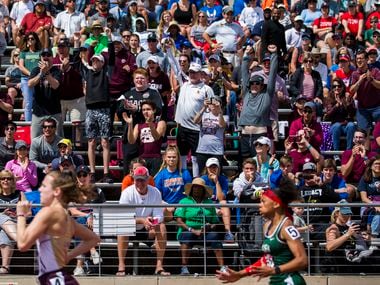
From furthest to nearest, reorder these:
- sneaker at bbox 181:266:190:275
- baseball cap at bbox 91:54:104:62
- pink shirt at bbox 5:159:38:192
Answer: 1. baseball cap at bbox 91:54:104:62
2. pink shirt at bbox 5:159:38:192
3. sneaker at bbox 181:266:190:275

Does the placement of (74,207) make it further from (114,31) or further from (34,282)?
(114,31)

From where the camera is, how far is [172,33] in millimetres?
22516

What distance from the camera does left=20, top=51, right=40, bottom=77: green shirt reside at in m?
21.2

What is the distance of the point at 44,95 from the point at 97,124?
94 centimetres

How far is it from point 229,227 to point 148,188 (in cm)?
121

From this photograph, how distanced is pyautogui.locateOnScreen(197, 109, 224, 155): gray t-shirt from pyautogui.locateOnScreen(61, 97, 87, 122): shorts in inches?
89.7

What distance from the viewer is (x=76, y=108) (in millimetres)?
19969

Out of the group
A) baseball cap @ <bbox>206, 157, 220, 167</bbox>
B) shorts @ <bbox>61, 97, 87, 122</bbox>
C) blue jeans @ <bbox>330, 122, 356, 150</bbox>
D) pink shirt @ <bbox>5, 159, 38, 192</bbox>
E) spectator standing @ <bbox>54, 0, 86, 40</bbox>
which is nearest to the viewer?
baseball cap @ <bbox>206, 157, 220, 167</bbox>

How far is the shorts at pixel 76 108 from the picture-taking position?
65.5 ft

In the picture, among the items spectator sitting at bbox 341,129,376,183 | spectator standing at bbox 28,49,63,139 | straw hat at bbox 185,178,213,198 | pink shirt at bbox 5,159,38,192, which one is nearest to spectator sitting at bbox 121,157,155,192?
straw hat at bbox 185,178,213,198

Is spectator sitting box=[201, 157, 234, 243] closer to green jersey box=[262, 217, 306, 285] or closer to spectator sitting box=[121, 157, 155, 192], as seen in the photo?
spectator sitting box=[121, 157, 155, 192]

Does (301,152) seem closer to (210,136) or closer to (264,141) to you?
(264,141)

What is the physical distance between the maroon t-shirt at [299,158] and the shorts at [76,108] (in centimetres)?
353

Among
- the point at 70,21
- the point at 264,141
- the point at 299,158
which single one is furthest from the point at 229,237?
the point at 70,21
